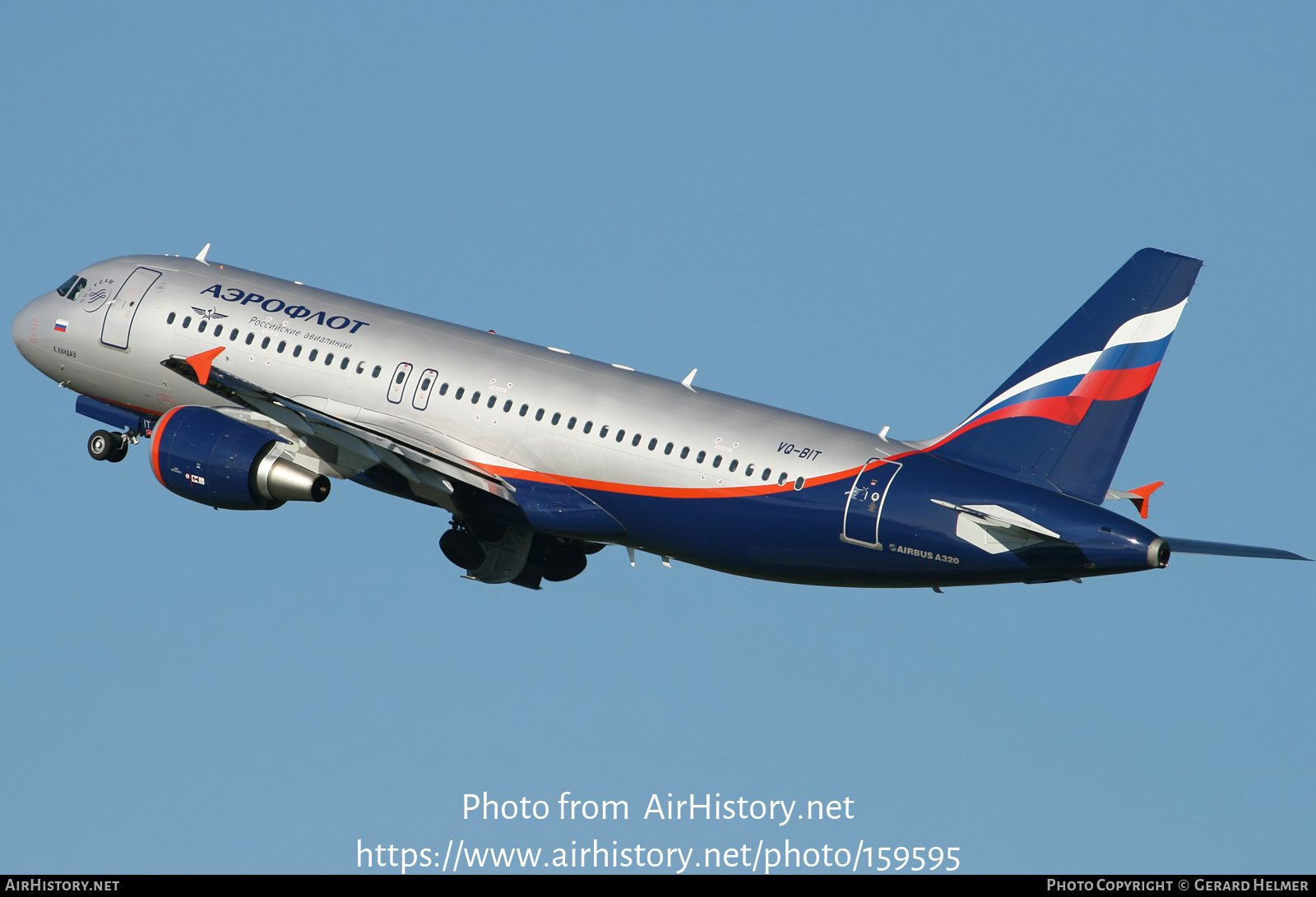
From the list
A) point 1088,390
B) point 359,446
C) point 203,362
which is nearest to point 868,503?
point 1088,390

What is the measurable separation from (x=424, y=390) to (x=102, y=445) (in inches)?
413

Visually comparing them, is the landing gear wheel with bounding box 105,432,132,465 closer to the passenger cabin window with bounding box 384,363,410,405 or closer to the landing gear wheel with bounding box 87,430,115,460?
the landing gear wheel with bounding box 87,430,115,460

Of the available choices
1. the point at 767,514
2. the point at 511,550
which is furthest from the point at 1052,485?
the point at 511,550

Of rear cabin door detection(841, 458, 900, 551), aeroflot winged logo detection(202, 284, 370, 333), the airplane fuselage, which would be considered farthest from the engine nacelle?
rear cabin door detection(841, 458, 900, 551)

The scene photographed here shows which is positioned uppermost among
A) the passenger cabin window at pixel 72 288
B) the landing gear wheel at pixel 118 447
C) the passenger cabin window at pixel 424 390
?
the passenger cabin window at pixel 72 288

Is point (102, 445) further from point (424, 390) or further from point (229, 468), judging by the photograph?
point (424, 390)

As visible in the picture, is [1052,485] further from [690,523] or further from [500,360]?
[500,360]

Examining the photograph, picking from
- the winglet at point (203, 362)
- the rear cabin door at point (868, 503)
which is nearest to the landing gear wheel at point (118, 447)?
the winglet at point (203, 362)

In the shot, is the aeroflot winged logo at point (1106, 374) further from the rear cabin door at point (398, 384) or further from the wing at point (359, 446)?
the rear cabin door at point (398, 384)

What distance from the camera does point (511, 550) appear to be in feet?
157

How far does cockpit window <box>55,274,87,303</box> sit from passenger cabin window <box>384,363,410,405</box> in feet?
33.2

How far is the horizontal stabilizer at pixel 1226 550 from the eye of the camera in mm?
38844

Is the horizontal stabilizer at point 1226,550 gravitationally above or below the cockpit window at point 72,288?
below

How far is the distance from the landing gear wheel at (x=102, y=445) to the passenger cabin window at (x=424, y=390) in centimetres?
995
